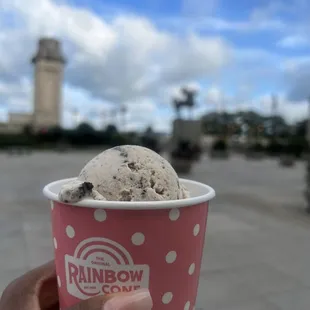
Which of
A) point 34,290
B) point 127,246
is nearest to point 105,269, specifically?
point 127,246

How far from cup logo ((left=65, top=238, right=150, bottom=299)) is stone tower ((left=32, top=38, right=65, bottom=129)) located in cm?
4047

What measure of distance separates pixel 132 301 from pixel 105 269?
119mm

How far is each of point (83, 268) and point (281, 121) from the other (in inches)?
1913

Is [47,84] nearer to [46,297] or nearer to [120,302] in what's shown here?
[46,297]

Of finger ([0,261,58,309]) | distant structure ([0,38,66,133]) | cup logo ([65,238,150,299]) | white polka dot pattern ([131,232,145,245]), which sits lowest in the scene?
finger ([0,261,58,309])

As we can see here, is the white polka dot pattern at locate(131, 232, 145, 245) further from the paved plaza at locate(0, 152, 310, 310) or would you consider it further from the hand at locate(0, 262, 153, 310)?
the paved plaza at locate(0, 152, 310, 310)

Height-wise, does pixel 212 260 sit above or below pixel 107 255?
below

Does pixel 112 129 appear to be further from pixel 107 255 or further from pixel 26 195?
pixel 107 255

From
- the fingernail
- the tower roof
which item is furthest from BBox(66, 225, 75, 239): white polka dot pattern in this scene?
the tower roof

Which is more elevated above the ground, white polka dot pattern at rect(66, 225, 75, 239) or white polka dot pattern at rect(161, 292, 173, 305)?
white polka dot pattern at rect(66, 225, 75, 239)

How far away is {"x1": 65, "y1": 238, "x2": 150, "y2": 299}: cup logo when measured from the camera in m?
1.07

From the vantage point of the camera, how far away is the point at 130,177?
1.21m

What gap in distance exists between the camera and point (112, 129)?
117 ft

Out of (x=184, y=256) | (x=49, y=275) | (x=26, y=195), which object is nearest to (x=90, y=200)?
(x=184, y=256)
